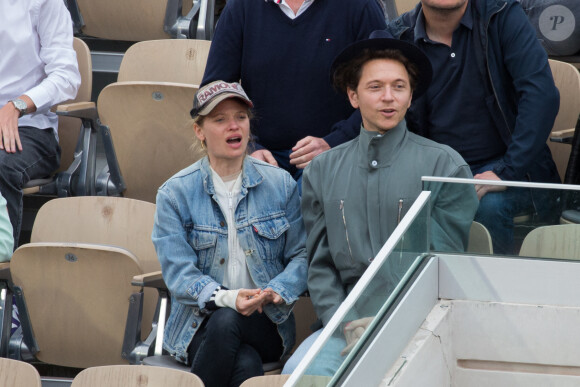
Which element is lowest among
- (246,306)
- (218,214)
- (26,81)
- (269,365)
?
(269,365)

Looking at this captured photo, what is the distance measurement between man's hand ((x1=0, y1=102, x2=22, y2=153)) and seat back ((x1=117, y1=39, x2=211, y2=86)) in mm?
494

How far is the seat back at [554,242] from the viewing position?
1.96 m

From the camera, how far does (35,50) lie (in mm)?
3598

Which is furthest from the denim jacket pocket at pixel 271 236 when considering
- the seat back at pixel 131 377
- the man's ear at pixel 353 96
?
the seat back at pixel 131 377

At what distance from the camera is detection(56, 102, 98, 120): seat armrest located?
3.39 m

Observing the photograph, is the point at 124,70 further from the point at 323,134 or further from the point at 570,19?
the point at 570,19

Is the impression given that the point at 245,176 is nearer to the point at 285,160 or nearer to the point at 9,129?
the point at 285,160

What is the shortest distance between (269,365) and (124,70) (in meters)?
1.68

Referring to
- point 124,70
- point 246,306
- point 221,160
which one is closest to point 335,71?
point 221,160

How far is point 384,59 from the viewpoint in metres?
2.46

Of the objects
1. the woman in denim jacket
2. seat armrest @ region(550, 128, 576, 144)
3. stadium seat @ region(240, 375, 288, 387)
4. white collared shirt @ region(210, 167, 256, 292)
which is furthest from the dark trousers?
seat armrest @ region(550, 128, 576, 144)

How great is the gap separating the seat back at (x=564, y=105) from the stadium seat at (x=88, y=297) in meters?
1.37

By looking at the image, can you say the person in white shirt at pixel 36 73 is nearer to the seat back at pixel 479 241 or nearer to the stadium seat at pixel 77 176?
the stadium seat at pixel 77 176

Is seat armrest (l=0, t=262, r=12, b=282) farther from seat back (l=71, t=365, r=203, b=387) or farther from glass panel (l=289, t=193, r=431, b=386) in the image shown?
glass panel (l=289, t=193, r=431, b=386)
